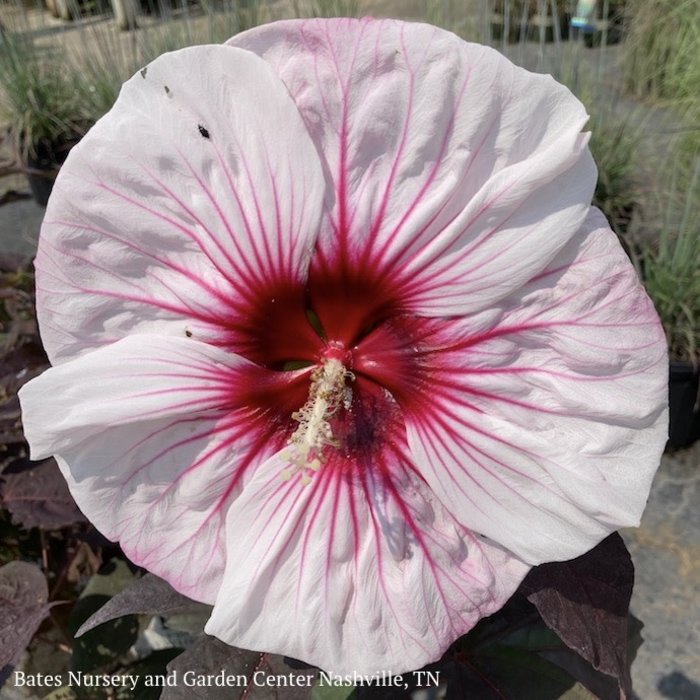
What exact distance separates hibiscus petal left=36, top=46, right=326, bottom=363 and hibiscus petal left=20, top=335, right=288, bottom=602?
0.04 m

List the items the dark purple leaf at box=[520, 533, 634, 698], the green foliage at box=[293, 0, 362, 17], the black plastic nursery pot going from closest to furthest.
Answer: the dark purple leaf at box=[520, 533, 634, 698] < the black plastic nursery pot < the green foliage at box=[293, 0, 362, 17]

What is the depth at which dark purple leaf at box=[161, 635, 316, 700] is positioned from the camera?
0.72 metres

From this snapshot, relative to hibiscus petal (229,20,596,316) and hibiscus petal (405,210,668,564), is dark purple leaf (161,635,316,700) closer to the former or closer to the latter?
hibiscus petal (405,210,668,564)

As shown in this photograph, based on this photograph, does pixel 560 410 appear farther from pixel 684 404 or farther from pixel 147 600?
pixel 684 404

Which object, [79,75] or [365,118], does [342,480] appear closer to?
[365,118]

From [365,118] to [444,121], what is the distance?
0.06 metres

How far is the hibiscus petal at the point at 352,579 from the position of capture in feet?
1.96

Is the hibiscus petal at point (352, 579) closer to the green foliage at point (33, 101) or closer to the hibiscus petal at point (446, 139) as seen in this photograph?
the hibiscus petal at point (446, 139)

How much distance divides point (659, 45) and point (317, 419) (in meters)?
4.15

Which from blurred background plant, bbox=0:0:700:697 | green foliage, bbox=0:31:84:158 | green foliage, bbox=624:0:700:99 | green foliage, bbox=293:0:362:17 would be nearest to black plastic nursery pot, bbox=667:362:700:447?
blurred background plant, bbox=0:0:700:697

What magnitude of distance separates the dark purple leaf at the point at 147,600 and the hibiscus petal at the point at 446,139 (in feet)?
1.35

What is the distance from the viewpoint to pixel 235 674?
75cm

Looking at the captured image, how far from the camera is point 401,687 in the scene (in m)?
0.81

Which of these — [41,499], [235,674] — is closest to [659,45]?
[41,499]
